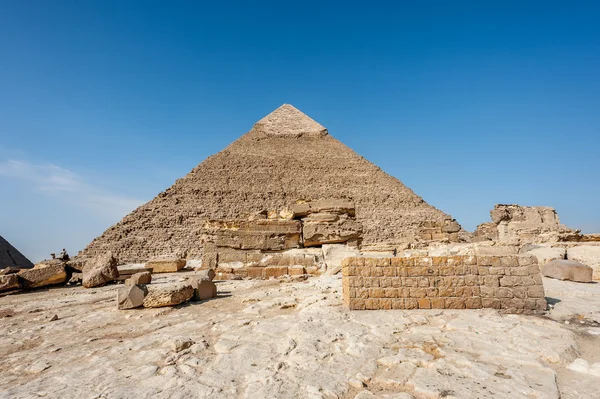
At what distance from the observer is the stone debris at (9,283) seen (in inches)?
220

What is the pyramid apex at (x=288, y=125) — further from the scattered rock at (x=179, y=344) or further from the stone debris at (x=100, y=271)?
the scattered rock at (x=179, y=344)

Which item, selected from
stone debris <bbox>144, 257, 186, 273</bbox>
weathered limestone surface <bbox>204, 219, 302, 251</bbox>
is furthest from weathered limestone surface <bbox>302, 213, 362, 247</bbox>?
stone debris <bbox>144, 257, 186, 273</bbox>

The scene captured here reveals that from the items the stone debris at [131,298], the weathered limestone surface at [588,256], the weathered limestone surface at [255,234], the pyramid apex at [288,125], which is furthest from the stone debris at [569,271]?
the pyramid apex at [288,125]

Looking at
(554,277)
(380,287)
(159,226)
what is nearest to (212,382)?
(380,287)

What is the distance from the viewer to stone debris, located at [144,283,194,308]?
356 cm

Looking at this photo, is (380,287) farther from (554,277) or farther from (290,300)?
(554,277)

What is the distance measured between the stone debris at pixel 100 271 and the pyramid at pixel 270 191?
39782 mm

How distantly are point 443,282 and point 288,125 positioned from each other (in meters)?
69.8

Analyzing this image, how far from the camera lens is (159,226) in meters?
50.6

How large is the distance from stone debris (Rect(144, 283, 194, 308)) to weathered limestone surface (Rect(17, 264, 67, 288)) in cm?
367

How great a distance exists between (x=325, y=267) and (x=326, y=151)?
206ft

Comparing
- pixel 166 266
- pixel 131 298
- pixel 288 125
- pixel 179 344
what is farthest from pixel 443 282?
pixel 288 125

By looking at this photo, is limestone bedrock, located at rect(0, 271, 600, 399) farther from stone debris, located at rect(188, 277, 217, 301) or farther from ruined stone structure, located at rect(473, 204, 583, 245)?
ruined stone structure, located at rect(473, 204, 583, 245)

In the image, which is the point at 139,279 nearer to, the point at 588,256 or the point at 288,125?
the point at 588,256
